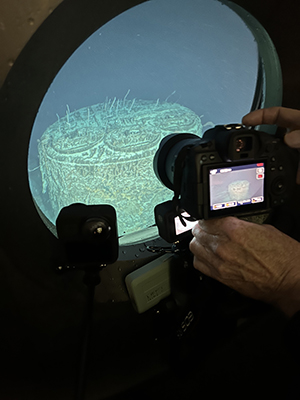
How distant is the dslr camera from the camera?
1.89 ft

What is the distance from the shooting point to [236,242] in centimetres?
64

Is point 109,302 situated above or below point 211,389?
above

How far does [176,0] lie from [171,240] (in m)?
0.60

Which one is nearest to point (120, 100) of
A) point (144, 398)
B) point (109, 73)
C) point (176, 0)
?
point (109, 73)

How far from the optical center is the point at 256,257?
0.65 meters

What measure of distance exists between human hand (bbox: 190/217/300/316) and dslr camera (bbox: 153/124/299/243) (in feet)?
0.13

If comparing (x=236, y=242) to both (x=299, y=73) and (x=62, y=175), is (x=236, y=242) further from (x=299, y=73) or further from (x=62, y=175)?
(x=299, y=73)

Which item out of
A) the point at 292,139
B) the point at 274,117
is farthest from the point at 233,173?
the point at 274,117

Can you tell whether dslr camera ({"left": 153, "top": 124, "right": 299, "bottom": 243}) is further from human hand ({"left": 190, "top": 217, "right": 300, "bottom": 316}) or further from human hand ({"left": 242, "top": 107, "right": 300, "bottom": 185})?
human hand ({"left": 242, "top": 107, "right": 300, "bottom": 185})

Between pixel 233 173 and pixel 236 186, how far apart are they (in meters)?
0.03

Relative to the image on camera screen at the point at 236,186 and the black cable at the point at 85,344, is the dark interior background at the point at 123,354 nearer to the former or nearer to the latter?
the black cable at the point at 85,344

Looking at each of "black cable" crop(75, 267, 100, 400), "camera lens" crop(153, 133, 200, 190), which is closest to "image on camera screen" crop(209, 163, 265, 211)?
"camera lens" crop(153, 133, 200, 190)

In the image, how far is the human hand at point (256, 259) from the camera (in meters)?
0.64

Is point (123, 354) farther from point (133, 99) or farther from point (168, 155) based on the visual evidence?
point (133, 99)
